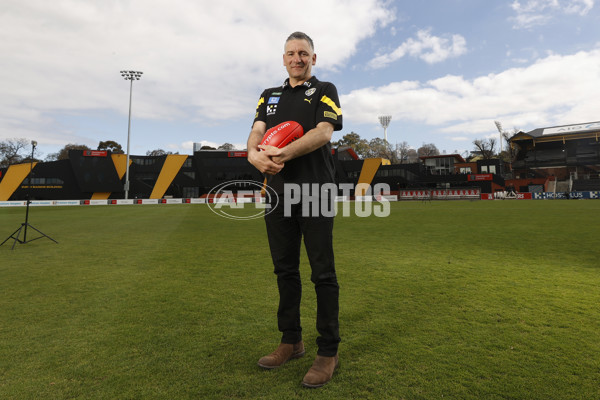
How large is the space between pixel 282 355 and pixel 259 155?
4.67 feet

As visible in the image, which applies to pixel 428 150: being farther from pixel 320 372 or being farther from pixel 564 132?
pixel 320 372

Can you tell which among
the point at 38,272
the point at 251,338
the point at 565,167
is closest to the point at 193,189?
the point at 38,272

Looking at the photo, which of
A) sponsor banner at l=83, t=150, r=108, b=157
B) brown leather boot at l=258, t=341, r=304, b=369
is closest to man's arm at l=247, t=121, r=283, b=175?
brown leather boot at l=258, t=341, r=304, b=369

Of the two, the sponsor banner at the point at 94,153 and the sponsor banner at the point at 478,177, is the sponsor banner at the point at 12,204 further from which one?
the sponsor banner at the point at 478,177

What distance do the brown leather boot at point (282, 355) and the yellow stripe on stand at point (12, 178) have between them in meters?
56.4

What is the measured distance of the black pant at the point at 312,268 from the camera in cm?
231

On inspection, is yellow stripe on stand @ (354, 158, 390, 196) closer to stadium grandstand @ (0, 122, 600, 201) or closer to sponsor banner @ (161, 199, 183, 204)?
stadium grandstand @ (0, 122, 600, 201)

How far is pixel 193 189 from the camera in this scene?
51.4 meters

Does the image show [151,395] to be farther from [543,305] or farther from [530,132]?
[530,132]

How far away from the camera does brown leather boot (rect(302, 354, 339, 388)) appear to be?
209 cm

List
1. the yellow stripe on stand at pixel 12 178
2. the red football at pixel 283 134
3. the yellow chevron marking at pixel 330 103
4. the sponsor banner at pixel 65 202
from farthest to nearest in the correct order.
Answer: the yellow stripe on stand at pixel 12 178, the sponsor banner at pixel 65 202, the yellow chevron marking at pixel 330 103, the red football at pixel 283 134

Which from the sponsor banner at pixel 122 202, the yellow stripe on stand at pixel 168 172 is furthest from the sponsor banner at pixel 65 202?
the yellow stripe on stand at pixel 168 172

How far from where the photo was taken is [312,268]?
236 cm

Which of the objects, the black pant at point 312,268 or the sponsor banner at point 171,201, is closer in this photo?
the black pant at point 312,268
